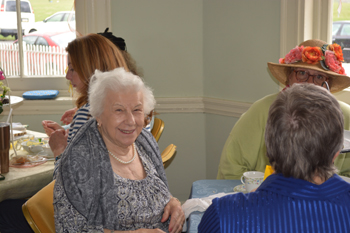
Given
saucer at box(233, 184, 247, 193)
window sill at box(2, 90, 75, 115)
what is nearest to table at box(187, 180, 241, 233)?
saucer at box(233, 184, 247, 193)

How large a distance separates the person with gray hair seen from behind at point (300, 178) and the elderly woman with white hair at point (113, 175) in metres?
0.65

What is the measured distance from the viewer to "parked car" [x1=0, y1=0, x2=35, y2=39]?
11.9 ft

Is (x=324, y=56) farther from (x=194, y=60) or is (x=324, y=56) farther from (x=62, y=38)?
(x=62, y=38)

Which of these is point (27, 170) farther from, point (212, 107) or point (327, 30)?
point (327, 30)

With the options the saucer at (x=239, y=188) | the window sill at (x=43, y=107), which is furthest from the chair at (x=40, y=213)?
the window sill at (x=43, y=107)

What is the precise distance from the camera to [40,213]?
1.63 m

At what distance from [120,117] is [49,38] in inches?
90.3

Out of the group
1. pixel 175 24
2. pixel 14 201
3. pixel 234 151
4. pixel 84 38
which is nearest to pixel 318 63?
pixel 234 151

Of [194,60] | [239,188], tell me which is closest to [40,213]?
[239,188]

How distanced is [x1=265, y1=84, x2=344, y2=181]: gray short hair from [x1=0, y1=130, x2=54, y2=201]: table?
1508mm

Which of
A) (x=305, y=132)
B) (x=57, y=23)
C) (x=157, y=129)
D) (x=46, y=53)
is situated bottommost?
(x=157, y=129)

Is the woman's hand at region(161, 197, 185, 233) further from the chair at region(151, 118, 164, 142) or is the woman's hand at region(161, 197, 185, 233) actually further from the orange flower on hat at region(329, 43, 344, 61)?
the orange flower on hat at region(329, 43, 344, 61)

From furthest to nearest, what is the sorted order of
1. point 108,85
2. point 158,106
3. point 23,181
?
point 158,106
point 23,181
point 108,85

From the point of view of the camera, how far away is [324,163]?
3.54ft
